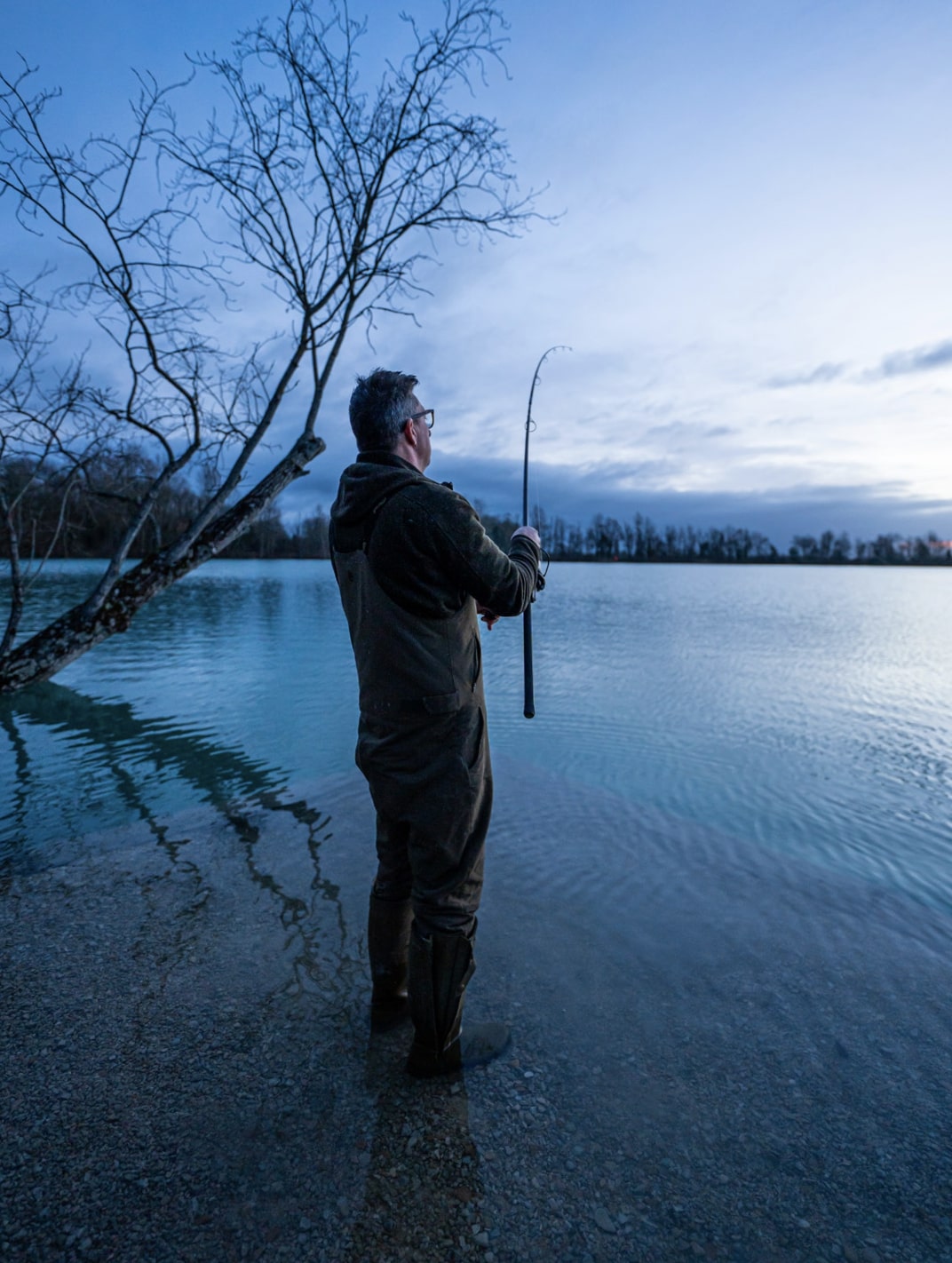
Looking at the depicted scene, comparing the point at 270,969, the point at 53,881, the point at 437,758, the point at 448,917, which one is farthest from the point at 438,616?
the point at 53,881

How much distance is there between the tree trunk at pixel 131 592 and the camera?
5250mm

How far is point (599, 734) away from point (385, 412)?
6.76m

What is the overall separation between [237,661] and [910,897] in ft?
39.9

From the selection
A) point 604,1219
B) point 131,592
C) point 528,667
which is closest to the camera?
point 604,1219

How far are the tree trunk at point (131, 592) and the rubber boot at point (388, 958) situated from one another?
11.5ft

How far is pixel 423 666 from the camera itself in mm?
2383

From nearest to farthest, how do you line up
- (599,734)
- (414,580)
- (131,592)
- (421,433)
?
(414,580) → (421,433) → (131,592) → (599,734)

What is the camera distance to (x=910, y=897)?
4441 millimetres

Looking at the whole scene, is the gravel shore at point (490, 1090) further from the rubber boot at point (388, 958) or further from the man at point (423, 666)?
the man at point (423, 666)

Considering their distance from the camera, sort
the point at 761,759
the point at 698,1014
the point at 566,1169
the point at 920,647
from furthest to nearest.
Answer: the point at 920,647
the point at 761,759
the point at 698,1014
the point at 566,1169

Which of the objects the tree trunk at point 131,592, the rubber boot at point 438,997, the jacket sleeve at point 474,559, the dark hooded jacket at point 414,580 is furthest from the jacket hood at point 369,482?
the tree trunk at point 131,592

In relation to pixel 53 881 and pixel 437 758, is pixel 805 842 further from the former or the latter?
pixel 53 881

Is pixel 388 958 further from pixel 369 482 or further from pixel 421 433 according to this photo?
pixel 421 433

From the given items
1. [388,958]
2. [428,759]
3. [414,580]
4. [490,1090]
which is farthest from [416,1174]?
[414,580]
